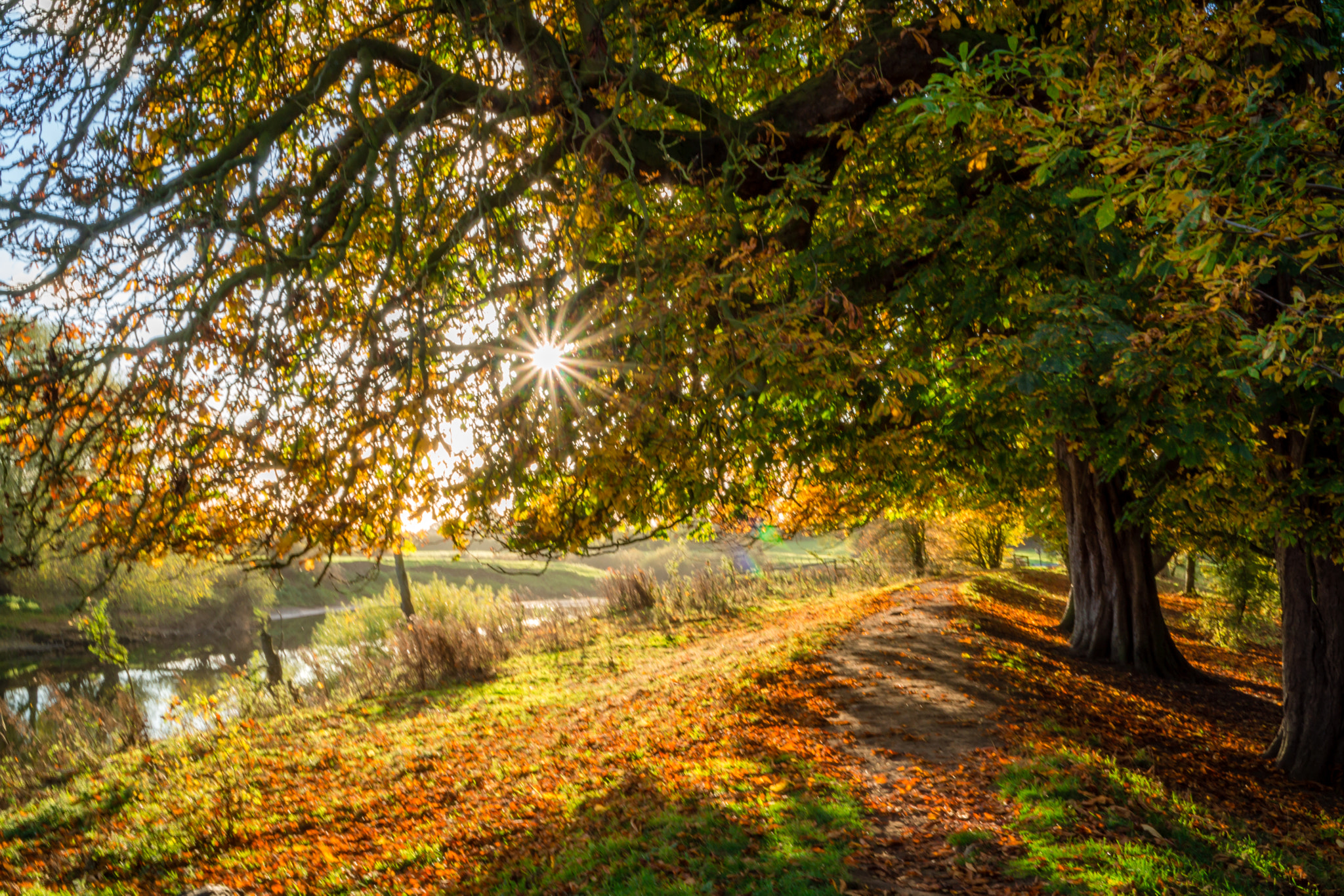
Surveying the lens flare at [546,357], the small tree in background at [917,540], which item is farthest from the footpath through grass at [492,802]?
the small tree in background at [917,540]

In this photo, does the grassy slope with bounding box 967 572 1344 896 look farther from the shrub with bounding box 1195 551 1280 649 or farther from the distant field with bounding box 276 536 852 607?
the distant field with bounding box 276 536 852 607

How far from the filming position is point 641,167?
6488mm

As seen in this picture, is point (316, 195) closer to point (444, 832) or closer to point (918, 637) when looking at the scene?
point (444, 832)

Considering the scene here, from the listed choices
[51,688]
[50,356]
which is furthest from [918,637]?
[51,688]

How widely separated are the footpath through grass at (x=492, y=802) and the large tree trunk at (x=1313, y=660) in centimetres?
508

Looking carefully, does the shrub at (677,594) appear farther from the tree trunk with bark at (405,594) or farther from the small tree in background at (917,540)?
the small tree in background at (917,540)

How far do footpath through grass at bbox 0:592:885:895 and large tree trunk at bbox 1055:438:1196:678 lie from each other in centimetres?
587

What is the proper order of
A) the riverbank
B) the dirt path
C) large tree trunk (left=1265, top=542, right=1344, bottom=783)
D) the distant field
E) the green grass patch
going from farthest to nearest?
the distant field < large tree trunk (left=1265, top=542, right=1344, bottom=783) < the riverbank < the dirt path < the green grass patch

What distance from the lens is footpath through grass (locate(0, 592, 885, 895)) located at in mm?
5621

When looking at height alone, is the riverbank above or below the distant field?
above

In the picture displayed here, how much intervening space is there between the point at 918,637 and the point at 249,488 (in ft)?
36.2

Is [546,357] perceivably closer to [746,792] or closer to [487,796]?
[746,792]

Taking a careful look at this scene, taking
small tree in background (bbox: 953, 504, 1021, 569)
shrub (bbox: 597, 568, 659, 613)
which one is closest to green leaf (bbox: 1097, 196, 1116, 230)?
shrub (bbox: 597, 568, 659, 613)

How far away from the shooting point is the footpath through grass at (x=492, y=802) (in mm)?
5621
